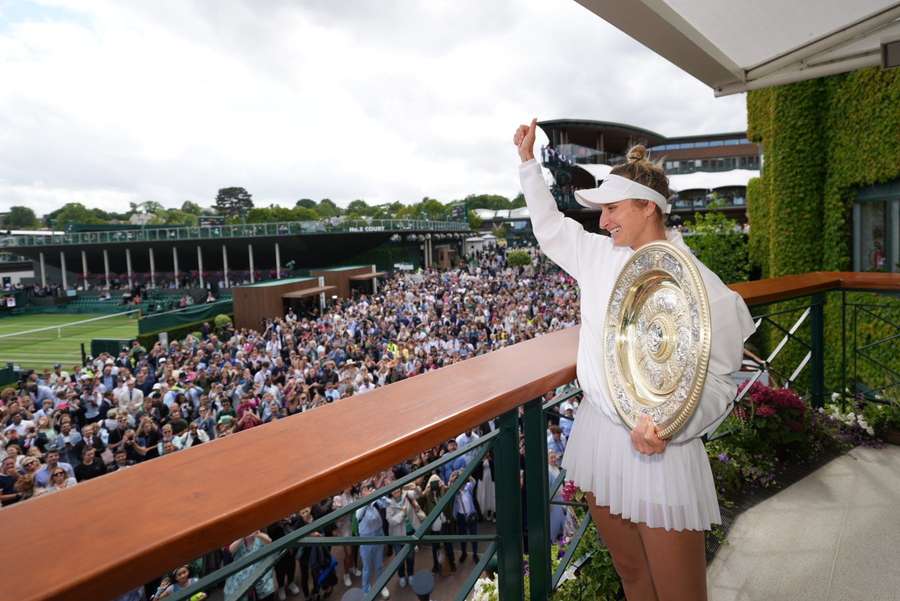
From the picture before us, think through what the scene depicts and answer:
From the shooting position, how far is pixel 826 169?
10789 mm

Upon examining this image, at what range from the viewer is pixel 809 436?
3.29 metres

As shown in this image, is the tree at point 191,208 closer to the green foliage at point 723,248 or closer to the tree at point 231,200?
the tree at point 231,200

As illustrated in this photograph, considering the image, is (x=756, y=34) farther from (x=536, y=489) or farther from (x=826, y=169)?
(x=826, y=169)

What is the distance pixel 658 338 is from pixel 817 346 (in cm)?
314

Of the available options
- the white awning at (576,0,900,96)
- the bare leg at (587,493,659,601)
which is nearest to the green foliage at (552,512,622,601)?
the bare leg at (587,493,659,601)

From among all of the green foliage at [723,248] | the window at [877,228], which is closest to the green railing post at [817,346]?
the window at [877,228]

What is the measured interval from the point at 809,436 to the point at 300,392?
26.9 ft

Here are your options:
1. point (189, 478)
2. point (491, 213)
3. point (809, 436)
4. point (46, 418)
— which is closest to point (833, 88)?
point (809, 436)

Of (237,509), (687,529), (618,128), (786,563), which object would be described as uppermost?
(618,128)

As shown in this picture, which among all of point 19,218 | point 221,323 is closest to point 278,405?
point 221,323

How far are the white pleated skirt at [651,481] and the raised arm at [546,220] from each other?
50cm

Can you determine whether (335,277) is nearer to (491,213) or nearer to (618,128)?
(618,128)

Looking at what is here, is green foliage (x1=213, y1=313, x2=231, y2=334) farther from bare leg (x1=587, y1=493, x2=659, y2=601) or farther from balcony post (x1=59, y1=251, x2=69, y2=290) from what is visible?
balcony post (x1=59, y1=251, x2=69, y2=290)

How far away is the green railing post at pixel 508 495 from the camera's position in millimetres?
1575
